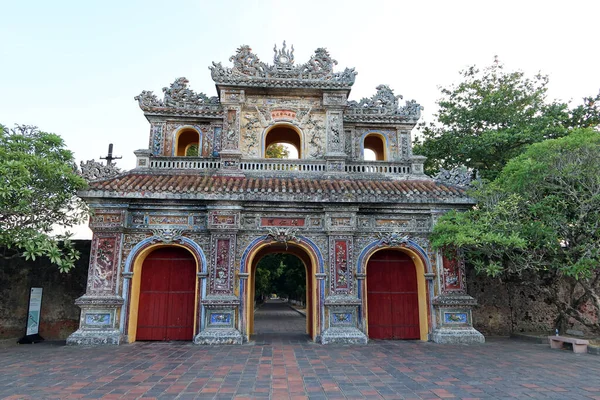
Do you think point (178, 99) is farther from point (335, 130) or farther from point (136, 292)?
point (136, 292)

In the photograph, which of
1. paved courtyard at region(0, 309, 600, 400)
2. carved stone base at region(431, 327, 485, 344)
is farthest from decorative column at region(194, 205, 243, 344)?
carved stone base at region(431, 327, 485, 344)

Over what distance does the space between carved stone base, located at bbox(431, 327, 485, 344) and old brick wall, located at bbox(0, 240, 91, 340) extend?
11.1 m

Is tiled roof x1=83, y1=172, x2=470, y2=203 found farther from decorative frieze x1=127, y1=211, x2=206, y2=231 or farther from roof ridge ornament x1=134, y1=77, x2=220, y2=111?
roof ridge ornament x1=134, y1=77, x2=220, y2=111

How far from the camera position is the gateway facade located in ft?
36.6

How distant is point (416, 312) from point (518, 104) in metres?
11.4

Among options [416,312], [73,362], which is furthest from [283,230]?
[73,362]

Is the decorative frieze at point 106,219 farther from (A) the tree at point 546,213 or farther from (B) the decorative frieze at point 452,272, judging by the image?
(B) the decorative frieze at point 452,272

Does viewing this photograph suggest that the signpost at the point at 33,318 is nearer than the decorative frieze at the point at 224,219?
Yes

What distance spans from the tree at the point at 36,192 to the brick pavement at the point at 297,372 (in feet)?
8.82

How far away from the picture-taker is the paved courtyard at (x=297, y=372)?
6.10 metres

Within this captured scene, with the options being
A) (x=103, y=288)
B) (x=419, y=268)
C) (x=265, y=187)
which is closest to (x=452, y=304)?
(x=419, y=268)

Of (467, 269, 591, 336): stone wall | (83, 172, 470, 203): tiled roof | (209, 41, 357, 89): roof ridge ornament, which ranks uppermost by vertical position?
(209, 41, 357, 89): roof ridge ornament

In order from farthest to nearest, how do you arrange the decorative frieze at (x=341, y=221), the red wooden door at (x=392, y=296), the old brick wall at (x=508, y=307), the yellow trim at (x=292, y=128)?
the yellow trim at (x=292, y=128)
the old brick wall at (x=508, y=307)
the red wooden door at (x=392, y=296)
the decorative frieze at (x=341, y=221)

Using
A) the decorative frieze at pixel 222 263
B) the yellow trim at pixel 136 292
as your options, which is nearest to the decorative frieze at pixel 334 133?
the decorative frieze at pixel 222 263
